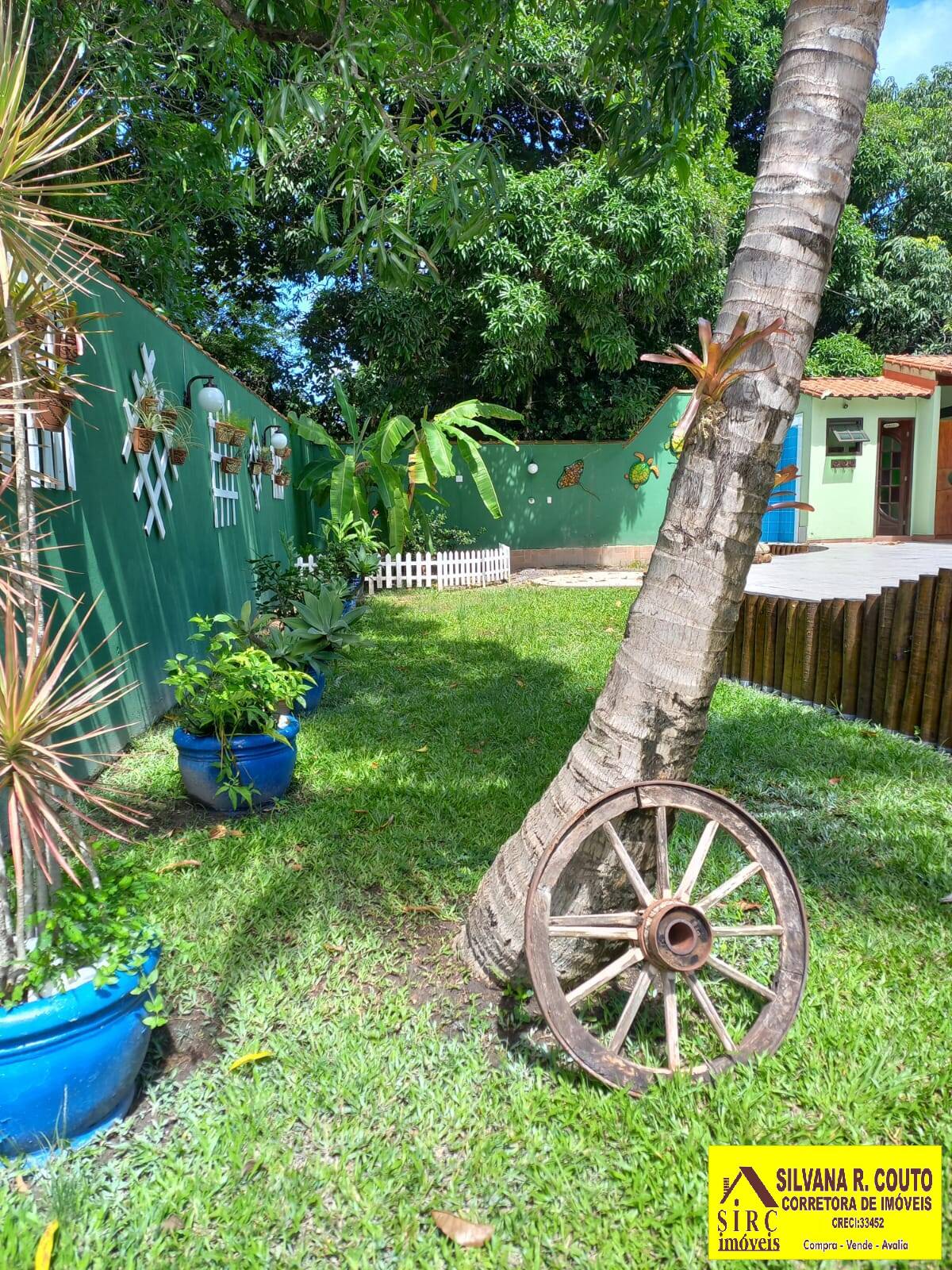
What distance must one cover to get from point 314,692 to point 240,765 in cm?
192

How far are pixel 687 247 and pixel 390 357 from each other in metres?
6.21

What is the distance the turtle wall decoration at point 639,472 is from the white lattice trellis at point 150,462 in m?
13.2

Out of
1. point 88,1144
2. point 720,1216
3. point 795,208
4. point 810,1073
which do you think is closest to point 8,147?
point 795,208

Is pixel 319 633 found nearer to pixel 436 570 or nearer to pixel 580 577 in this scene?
pixel 436 570

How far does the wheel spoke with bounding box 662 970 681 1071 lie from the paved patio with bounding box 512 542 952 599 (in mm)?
7277

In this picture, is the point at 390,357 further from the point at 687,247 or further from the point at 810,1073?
the point at 810,1073

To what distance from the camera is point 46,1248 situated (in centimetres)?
173

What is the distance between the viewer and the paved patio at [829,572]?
10789 millimetres

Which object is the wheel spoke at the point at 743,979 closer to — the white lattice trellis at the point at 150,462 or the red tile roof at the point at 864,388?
the white lattice trellis at the point at 150,462

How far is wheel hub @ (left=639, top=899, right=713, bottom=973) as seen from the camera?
2195 mm

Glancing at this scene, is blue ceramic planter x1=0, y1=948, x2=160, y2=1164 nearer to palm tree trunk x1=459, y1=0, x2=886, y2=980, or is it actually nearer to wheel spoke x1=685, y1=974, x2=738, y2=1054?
palm tree trunk x1=459, y1=0, x2=886, y2=980

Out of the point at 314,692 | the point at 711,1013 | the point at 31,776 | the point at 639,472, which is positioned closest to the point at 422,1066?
the point at 711,1013

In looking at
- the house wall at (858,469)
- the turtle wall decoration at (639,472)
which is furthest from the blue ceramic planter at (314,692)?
the house wall at (858,469)

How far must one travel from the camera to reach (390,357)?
16578 millimetres
